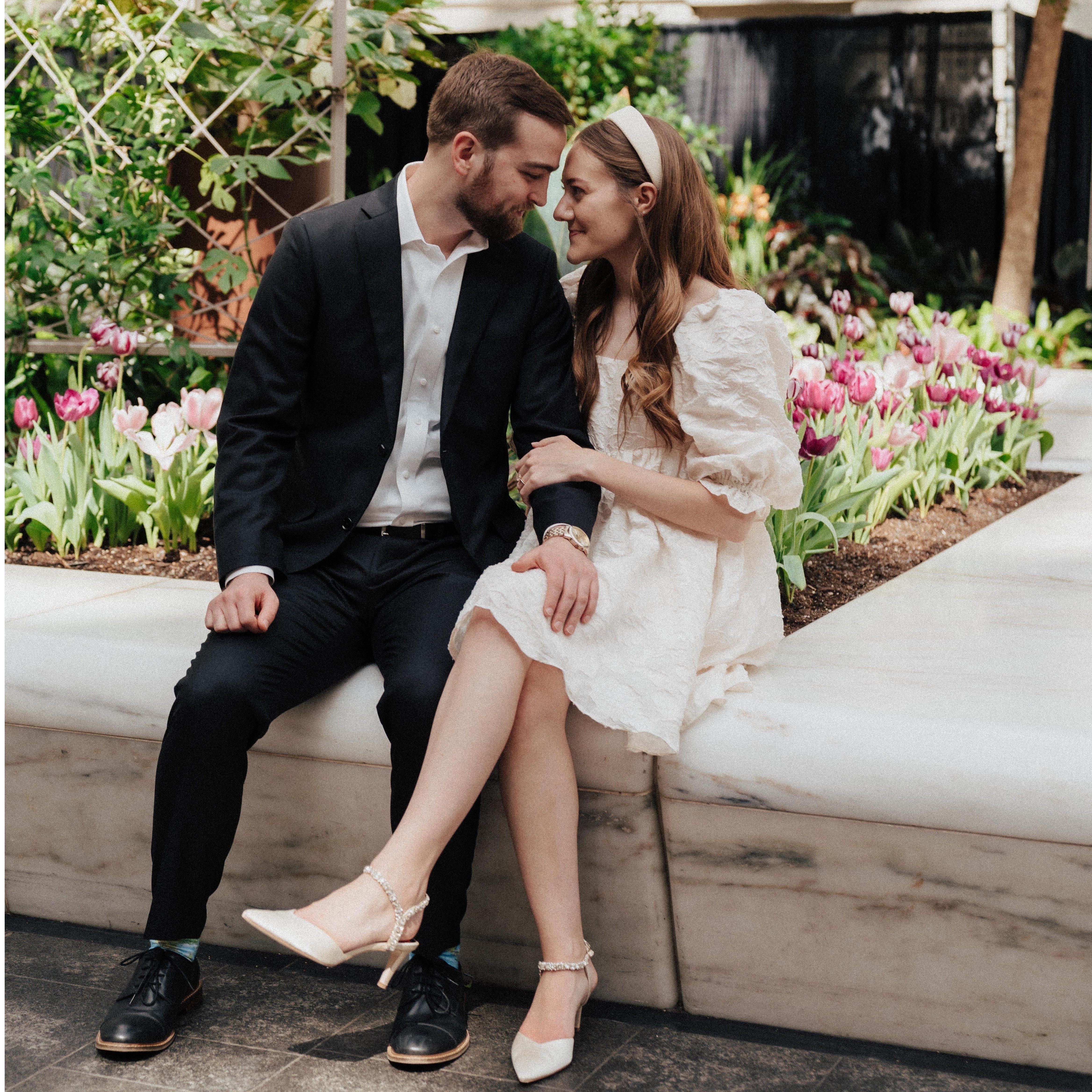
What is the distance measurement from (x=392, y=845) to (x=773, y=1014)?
65 cm

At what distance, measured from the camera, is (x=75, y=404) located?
298cm

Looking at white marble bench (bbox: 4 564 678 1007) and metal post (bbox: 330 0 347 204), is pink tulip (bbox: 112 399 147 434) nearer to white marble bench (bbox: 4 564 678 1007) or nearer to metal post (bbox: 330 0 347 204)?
white marble bench (bbox: 4 564 678 1007)

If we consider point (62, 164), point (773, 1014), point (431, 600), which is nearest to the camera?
point (773, 1014)

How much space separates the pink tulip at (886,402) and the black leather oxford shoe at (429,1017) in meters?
2.04

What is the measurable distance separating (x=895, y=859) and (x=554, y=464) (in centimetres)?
78

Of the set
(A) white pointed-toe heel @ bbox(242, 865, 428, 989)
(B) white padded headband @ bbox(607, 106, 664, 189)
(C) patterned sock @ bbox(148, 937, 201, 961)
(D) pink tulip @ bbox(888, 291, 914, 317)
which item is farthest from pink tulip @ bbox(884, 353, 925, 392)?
(C) patterned sock @ bbox(148, 937, 201, 961)

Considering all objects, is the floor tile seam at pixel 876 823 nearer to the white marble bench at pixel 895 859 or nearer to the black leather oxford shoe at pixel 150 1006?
the white marble bench at pixel 895 859

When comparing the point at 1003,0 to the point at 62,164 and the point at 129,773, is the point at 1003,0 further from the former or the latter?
the point at 129,773

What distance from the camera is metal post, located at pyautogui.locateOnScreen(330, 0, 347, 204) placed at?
11.8ft

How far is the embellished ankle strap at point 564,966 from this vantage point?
1777 millimetres

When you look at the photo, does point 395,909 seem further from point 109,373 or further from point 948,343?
point 948,343

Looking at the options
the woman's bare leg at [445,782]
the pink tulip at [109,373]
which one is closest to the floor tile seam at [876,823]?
the woman's bare leg at [445,782]

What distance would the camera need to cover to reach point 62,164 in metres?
4.63

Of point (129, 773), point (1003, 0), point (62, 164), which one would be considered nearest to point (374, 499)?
point (129, 773)
